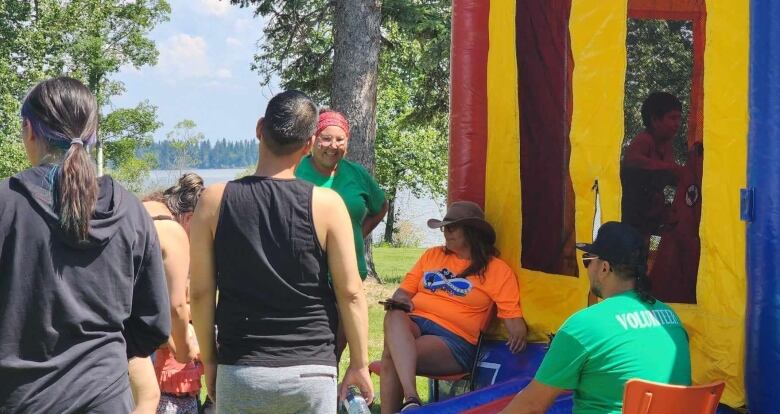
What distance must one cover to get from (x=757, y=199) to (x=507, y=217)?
1749mm

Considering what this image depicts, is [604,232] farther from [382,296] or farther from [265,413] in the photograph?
[382,296]

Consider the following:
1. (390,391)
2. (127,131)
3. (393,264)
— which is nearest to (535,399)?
(390,391)

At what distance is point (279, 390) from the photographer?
2.85m

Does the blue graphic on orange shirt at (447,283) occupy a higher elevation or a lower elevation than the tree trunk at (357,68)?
lower

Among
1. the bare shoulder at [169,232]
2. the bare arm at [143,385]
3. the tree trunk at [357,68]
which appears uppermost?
the tree trunk at [357,68]

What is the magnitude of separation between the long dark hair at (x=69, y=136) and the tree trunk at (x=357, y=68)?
323 inches

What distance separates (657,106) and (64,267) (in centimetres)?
314

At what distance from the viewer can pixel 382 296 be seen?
10.8 meters

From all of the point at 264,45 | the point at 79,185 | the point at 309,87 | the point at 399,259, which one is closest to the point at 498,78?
the point at 79,185

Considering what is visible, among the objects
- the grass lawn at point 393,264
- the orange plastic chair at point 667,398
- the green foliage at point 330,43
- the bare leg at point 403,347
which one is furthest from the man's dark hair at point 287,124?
the grass lawn at point 393,264

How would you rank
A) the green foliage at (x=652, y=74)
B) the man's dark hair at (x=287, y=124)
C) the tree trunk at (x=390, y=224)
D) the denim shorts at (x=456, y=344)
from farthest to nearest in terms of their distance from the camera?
1. the tree trunk at (x=390, y=224)
2. the denim shorts at (x=456, y=344)
3. the green foliage at (x=652, y=74)
4. the man's dark hair at (x=287, y=124)

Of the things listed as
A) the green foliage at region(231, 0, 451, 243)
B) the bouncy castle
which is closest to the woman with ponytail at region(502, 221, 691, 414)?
the bouncy castle

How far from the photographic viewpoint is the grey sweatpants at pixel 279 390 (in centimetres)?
285

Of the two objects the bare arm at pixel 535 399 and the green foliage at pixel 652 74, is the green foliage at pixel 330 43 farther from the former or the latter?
the bare arm at pixel 535 399
